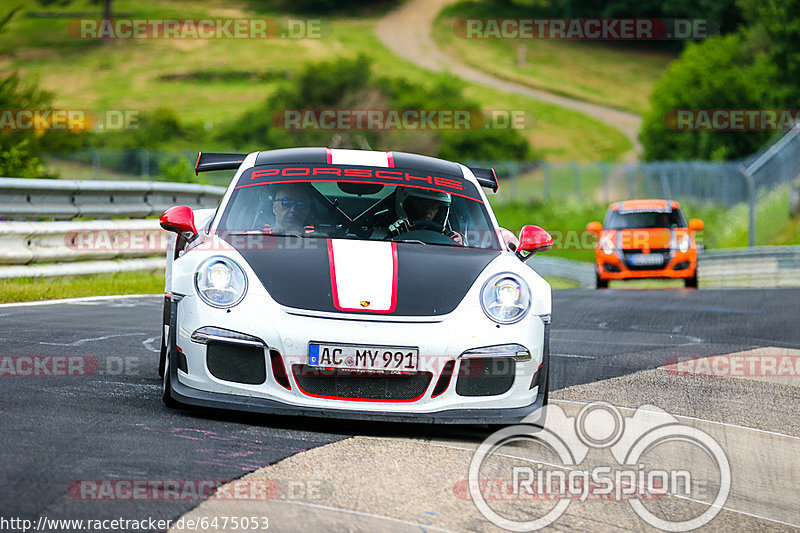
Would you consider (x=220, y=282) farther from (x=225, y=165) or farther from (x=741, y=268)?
(x=741, y=268)

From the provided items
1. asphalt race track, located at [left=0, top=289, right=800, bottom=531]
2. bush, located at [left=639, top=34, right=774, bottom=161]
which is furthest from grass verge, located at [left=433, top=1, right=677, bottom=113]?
asphalt race track, located at [left=0, top=289, right=800, bottom=531]

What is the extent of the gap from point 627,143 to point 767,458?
77.5m

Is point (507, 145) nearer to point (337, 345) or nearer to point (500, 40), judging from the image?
point (500, 40)

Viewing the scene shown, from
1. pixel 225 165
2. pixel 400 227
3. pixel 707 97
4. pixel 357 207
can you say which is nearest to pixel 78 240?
pixel 225 165

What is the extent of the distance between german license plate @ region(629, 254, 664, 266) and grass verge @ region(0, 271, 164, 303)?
8.43 m

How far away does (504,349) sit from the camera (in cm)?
553

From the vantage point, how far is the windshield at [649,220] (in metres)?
19.5

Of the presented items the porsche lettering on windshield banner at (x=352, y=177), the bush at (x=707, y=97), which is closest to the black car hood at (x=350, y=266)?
the porsche lettering on windshield banner at (x=352, y=177)

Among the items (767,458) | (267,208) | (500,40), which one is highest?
(500,40)

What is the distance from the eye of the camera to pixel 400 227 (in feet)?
21.8

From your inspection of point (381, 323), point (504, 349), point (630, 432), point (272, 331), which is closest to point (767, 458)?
point (630, 432)

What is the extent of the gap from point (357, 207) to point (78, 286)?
5.98 meters

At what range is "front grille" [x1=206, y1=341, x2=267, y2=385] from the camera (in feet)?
17.6

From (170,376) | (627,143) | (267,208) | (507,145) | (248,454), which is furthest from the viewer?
(627,143)
